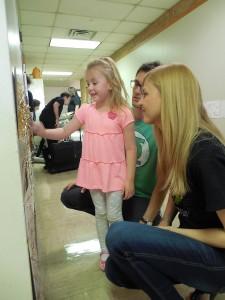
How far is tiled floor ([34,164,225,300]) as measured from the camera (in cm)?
125

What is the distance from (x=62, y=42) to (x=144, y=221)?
436 cm

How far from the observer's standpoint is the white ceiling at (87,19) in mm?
3232

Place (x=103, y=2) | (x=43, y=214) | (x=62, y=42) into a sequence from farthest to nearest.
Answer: (x=62, y=42), (x=103, y=2), (x=43, y=214)

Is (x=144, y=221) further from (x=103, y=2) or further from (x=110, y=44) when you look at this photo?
(x=110, y=44)

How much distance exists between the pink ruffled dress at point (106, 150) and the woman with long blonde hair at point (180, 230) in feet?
1.15

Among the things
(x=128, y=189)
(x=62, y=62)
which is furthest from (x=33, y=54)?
(x=128, y=189)

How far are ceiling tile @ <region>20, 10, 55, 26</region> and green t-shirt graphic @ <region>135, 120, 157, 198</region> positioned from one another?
2.93 m

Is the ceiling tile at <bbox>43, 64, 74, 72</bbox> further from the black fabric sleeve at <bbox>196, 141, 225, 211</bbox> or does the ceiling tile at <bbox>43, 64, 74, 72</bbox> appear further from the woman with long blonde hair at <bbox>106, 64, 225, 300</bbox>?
Answer: the black fabric sleeve at <bbox>196, 141, 225, 211</bbox>

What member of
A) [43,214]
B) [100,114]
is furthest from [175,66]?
[43,214]

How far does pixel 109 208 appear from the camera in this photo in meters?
1.31

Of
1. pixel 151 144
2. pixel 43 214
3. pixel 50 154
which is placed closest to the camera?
pixel 151 144

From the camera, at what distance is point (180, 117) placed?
2.85 ft

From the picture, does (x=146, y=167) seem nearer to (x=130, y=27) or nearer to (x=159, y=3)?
(x=159, y=3)

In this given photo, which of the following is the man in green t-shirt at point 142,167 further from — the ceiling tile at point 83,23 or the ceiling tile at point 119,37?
the ceiling tile at point 119,37
